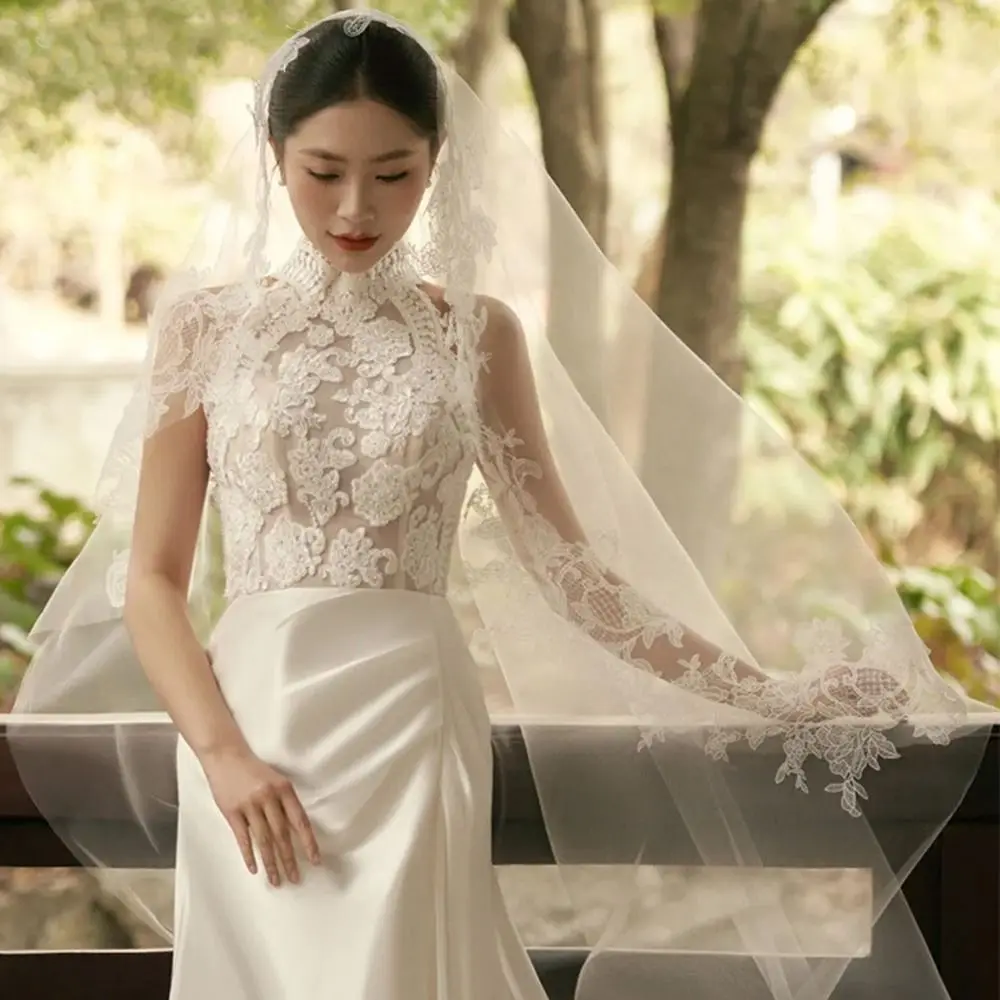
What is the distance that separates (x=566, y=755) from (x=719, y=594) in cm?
26

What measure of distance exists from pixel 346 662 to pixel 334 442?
23 cm

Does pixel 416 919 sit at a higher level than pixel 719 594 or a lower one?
lower

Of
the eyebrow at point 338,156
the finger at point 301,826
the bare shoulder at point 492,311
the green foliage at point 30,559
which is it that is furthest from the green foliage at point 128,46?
the finger at point 301,826

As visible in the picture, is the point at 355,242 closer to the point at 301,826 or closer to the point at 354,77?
the point at 354,77

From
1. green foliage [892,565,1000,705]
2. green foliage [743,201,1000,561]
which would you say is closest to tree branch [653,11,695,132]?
green foliage [892,565,1000,705]

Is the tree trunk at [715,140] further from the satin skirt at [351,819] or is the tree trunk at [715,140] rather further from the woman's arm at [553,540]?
the satin skirt at [351,819]

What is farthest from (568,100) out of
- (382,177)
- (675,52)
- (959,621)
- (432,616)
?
(432,616)

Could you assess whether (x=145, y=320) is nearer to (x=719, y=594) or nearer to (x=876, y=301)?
(x=876, y=301)

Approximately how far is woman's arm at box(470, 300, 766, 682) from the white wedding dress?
64 millimetres

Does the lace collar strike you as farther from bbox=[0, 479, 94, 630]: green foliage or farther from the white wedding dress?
bbox=[0, 479, 94, 630]: green foliage

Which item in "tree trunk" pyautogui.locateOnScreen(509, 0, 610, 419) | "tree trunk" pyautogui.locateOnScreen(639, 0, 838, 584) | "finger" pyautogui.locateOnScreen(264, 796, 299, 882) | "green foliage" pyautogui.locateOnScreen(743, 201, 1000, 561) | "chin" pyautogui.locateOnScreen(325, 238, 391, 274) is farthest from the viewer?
"green foliage" pyautogui.locateOnScreen(743, 201, 1000, 561)

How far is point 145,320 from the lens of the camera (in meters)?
5.67

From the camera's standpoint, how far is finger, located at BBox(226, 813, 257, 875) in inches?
60.4

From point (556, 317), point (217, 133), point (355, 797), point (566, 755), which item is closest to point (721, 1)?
point (217, 133)
